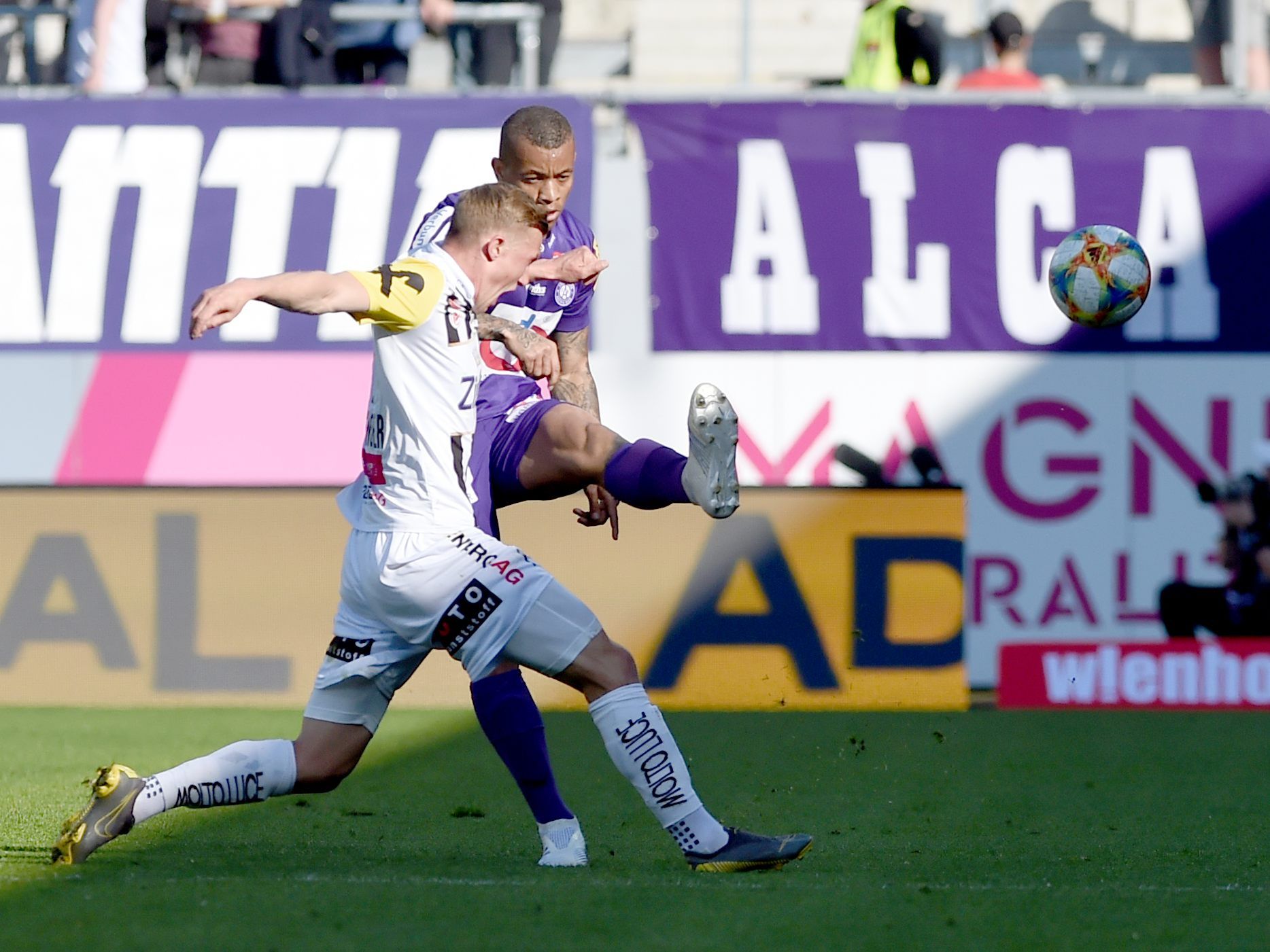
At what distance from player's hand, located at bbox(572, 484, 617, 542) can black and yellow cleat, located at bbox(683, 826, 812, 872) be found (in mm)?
1207

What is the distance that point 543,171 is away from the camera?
606 cm

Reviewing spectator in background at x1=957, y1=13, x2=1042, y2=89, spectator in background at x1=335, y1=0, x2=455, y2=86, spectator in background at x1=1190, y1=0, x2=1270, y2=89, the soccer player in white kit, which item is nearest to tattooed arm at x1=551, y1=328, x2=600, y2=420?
the soccer player in white kit

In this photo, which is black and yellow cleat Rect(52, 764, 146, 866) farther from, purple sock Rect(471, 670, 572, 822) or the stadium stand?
the stadium stand

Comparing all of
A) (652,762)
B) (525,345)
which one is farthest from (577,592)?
(652,762)

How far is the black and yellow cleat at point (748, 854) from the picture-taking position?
521 cm

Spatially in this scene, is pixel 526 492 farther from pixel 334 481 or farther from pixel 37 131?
pixel 37 131

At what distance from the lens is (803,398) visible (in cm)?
1170

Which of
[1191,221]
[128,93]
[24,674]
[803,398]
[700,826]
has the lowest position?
[24,674]

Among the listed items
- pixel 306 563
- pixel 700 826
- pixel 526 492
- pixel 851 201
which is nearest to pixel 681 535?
pixel 306 563

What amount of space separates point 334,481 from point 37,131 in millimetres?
3083

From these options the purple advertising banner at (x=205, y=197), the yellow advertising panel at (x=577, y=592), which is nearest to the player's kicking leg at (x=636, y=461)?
the yellow advertising panel at (x=577, y=592)

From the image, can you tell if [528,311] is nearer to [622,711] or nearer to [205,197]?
[622,711]

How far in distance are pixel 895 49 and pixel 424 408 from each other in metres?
8.16

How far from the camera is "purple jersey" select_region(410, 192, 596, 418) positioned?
602 cm
